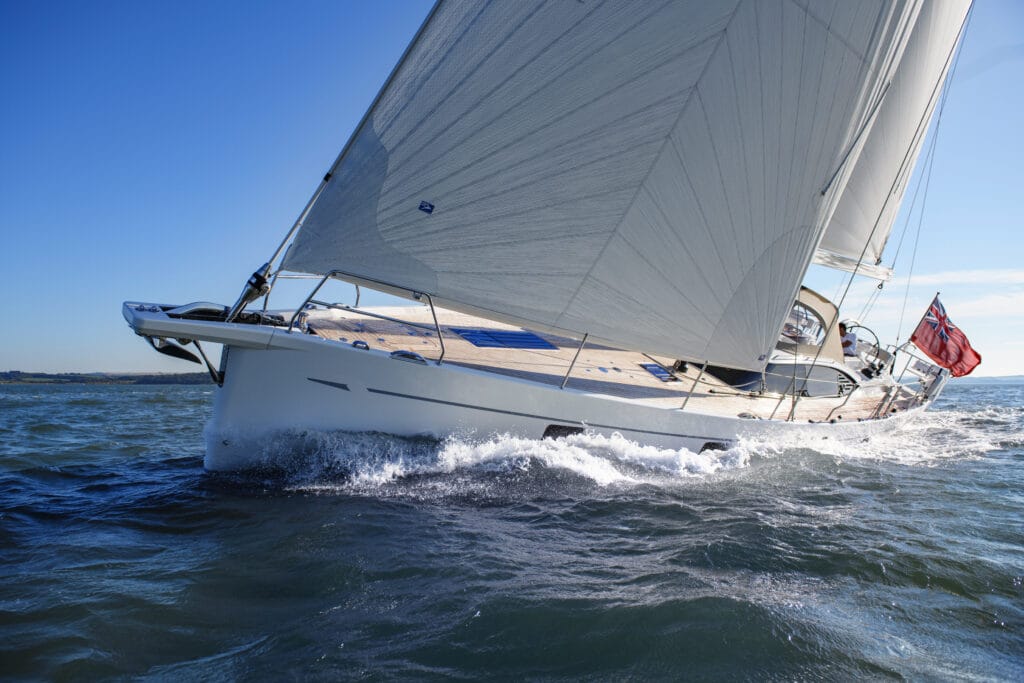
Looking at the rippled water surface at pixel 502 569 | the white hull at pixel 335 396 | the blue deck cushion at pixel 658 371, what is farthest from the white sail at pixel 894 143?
the white hull at pixel 335 396

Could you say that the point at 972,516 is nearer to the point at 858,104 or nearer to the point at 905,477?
the point at 905,477

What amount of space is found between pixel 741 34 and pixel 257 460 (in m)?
6.20

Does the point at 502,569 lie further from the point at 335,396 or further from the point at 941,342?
the point at 941,342

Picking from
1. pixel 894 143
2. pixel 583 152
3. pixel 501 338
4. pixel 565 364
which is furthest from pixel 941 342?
pixel 583 152

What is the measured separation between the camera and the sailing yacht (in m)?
5.07

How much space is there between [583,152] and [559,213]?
61cm

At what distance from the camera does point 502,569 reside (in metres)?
3.26

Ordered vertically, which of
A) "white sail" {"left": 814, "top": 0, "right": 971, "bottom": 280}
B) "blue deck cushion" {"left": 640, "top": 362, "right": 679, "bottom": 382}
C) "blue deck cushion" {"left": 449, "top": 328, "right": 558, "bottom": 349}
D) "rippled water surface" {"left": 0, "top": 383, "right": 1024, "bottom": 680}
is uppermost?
"white sail" {"left": 814, "top": 0, "right": 971, "bottom": 280}

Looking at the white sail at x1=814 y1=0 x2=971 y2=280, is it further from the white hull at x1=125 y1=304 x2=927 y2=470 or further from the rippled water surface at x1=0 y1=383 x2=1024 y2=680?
the white hull at x1=125 y1=304 x2=927 y2=470

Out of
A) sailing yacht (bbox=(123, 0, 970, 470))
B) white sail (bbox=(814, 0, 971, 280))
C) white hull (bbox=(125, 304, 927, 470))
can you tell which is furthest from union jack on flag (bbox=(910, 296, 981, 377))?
white hull (bbox=(125, 304, 927, 470))

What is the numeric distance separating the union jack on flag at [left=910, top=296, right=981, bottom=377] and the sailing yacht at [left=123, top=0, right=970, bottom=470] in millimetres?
7480

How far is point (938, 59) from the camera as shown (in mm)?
10648

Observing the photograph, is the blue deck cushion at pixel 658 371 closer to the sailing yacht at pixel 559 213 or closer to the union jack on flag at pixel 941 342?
the sailing yacht at pixel 559 213

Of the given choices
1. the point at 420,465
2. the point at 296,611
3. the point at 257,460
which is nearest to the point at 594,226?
the point at 420,465
